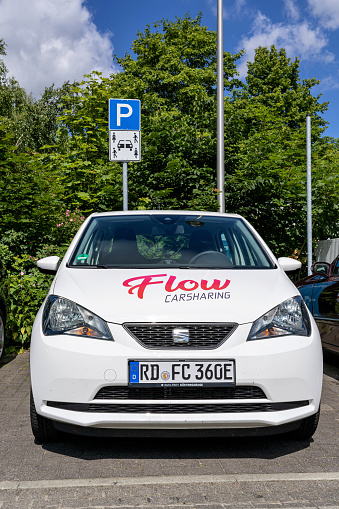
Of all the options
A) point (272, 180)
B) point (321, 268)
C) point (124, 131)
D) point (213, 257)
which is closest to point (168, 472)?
point (213, 257)

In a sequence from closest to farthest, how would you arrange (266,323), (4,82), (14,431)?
(266,323), (14,431), (4,82)

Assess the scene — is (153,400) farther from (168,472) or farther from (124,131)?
(124,131)

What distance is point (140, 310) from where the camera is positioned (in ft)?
11.4

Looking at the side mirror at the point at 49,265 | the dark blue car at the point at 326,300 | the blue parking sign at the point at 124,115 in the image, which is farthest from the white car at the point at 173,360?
the blue parking sign at the point at 124,115

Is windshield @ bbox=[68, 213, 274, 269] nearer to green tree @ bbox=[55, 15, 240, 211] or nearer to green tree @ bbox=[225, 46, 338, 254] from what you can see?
green tree @ bbox=[55, 15, 240, 211]

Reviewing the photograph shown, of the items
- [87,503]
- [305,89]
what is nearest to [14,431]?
[87,503]

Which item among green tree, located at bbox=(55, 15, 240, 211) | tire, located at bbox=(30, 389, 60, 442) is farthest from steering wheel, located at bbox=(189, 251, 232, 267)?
green tree, located at bbox=(55, 15, 240, 211)

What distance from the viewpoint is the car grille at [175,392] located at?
3393 millimetres

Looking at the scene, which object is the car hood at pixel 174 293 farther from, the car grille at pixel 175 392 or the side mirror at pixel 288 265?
the side mirror at pixel 288 265

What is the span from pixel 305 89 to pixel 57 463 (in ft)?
119

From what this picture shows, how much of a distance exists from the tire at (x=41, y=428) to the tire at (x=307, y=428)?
5.18 ft

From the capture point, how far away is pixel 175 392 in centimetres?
341

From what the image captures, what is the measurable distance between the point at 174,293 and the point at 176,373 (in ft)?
1.70

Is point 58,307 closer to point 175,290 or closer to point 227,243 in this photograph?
point 175,290
